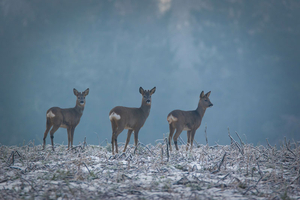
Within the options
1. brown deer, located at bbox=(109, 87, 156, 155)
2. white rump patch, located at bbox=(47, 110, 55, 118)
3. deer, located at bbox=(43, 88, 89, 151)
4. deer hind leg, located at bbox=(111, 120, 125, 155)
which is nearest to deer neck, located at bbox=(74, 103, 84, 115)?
deer, located at bbox=(43, 88, 89, 151)

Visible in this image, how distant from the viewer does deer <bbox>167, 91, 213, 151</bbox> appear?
10234 millimetres

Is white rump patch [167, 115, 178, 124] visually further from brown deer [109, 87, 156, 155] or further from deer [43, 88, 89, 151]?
deer [43, 88, 89, 151]

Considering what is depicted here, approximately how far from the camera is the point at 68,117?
36.3 ft

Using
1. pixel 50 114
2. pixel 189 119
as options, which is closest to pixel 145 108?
pixel 189 119

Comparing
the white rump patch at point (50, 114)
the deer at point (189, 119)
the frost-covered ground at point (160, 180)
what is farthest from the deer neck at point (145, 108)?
the white rump patch at point (50, 114)

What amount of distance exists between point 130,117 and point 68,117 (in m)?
3.12

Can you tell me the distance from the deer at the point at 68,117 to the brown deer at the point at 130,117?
2548 mm

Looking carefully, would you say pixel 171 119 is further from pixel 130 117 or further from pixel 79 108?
pixel 79 108

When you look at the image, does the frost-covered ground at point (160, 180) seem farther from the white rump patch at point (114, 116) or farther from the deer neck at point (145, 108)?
the deer neck at point (145, 108)

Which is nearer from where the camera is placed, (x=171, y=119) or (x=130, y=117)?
(x=130, y=117)

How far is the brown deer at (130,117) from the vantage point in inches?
Answer: 352

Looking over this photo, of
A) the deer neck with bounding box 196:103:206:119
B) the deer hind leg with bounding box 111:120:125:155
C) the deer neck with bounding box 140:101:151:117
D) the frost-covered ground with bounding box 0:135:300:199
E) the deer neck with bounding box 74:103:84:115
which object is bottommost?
the frost-covered ground with bounding box 0:135:300:199

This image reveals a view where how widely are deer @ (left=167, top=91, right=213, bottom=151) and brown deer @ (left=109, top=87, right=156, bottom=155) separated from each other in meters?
1.03

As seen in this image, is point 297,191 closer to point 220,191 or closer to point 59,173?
point 220,191
